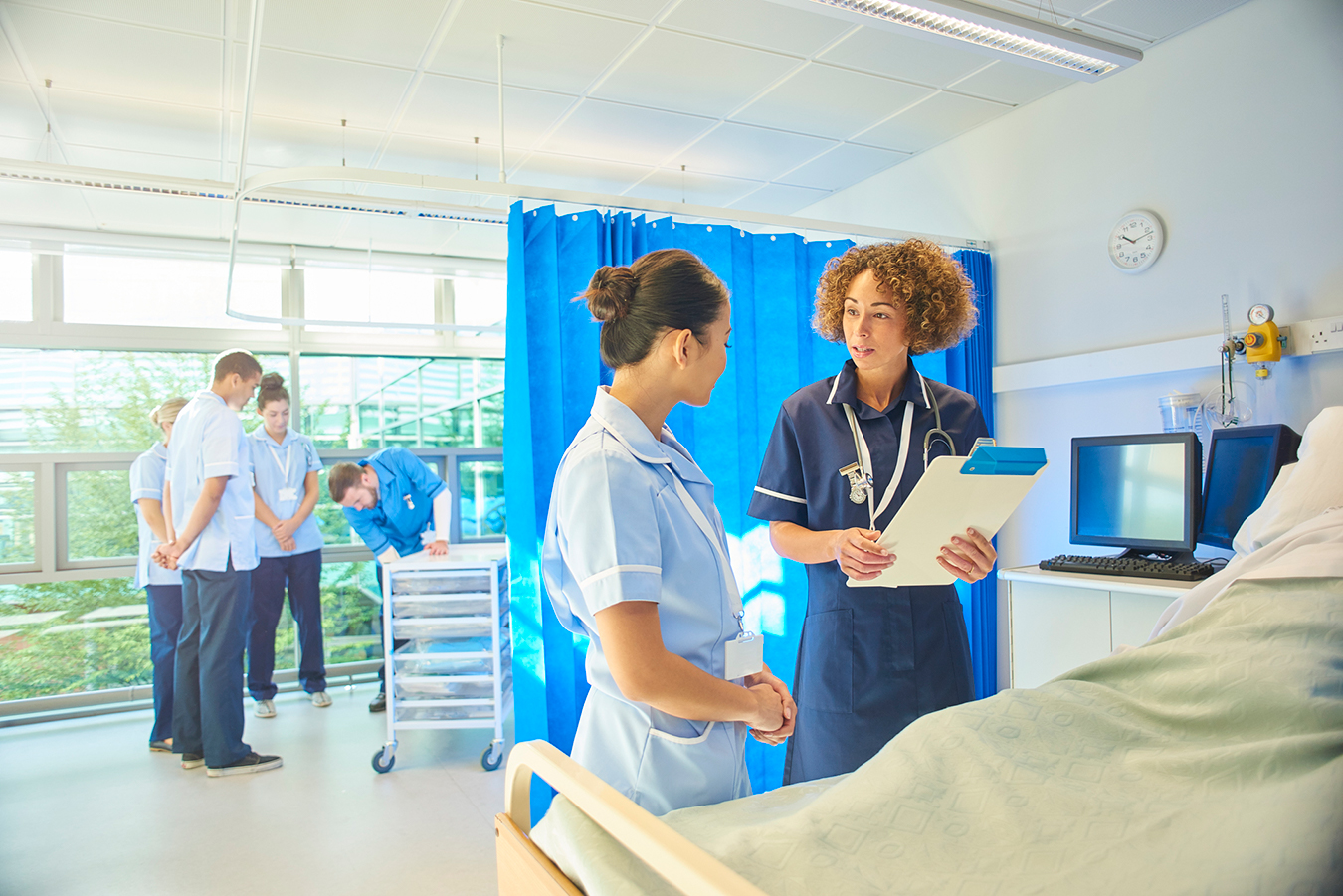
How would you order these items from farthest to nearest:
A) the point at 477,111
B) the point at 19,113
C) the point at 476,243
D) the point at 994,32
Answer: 1. the point at 476,243
2. the point at 477,111
3. the point at 19,113
4. the point at 994,32

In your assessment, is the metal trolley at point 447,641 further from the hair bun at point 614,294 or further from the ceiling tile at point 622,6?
the hair bun at point 614,294

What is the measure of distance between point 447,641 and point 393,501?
102cm

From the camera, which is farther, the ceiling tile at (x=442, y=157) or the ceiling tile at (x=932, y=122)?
the ceiling tile at (x=442, y=157)

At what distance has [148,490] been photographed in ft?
13.8

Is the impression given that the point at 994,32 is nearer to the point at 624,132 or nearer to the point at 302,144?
the point at 624,132

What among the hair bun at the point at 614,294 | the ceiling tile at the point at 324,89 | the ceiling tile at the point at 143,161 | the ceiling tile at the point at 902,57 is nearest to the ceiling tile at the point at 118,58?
the ceiling tile at the point at 324,89

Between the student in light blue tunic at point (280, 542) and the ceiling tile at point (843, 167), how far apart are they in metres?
3.22

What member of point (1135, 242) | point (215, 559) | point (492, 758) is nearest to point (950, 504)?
point (1135, 242)

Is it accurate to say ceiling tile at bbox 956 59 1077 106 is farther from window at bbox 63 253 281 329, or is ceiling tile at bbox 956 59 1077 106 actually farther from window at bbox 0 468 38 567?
window at bbox 0 468 38 567

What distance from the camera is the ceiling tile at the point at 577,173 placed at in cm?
434

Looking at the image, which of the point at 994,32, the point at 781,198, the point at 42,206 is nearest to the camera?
the point at 994,32

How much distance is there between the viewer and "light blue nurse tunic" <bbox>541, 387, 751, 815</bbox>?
3.55 feet

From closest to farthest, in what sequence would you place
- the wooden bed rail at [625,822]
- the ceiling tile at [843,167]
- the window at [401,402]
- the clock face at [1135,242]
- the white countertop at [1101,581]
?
the wooden bed rail at [625,822]
the white countertop at [1101,581]
the clock face at [1135,242]
the ceiling tile at [843,167]
the window at [401,402]

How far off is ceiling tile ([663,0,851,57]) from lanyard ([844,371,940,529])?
1.76 metres
